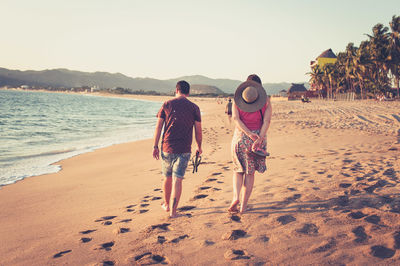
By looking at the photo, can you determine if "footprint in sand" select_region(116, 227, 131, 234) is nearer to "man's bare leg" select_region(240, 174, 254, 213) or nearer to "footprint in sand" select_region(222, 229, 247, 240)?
"footprint in sand" select_region(222, 229, 247, 240)

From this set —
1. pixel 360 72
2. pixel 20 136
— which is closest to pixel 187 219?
pixel 20 136

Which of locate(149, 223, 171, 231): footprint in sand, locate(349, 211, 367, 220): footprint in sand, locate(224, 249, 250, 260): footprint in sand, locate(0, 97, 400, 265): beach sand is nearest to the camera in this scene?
locate(224, 249, 250, 260): footprint in sand

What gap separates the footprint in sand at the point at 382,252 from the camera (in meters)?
2.53

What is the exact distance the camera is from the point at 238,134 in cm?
372

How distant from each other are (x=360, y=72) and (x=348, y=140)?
4558 centimetres

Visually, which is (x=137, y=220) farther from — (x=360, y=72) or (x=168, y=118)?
(x=360, y=72)

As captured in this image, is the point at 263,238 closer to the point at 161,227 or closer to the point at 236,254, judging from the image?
the point at 236,254

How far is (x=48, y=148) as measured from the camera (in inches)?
511

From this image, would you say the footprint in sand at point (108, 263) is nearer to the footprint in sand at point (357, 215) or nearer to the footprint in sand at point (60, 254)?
the footprint in sand at point (60, 254)

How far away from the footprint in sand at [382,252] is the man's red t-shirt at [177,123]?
2.37 meters

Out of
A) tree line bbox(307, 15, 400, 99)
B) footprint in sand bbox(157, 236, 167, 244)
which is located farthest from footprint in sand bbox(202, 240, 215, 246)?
tree line bbox(307, 15, 400, 99)

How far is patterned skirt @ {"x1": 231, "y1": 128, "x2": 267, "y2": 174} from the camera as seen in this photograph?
3.66m

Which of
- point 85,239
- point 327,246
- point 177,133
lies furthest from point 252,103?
point 85,239

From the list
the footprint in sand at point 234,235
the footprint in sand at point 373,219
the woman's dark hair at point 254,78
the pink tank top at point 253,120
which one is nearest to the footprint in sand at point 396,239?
the footprint in sand at point 373,219
